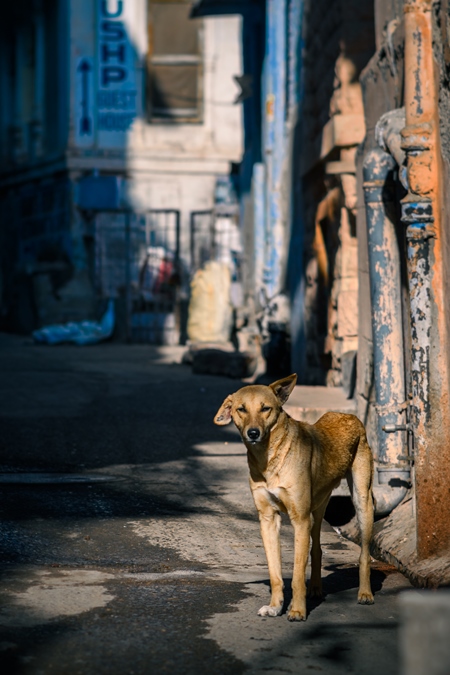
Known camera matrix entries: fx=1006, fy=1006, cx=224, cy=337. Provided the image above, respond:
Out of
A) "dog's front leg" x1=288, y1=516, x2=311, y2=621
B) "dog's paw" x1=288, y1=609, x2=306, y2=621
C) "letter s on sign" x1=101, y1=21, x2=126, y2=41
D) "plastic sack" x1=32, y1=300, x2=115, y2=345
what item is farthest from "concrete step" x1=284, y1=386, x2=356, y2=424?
"letter s on sign" x1=101, y1=21, x2=126, y2=41

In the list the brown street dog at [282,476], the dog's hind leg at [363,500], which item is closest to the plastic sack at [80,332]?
the dog's hind leg at [363,500]

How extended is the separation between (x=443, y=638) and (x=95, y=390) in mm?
8851

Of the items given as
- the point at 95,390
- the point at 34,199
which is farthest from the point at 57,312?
the point at 95,390

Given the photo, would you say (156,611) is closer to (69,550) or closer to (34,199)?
(69,550)

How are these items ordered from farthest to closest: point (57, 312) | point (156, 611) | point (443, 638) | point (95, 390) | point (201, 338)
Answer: point (57, 312)
point (201, 338)
point (95, 390)
point (156, 611)
point (443, 638)

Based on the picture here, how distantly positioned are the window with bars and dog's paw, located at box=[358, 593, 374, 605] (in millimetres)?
16988

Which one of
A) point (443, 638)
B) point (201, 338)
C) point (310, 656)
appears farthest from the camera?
point (201, 338)

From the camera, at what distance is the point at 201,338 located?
17.2 metres

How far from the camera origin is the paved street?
3395 millimetres

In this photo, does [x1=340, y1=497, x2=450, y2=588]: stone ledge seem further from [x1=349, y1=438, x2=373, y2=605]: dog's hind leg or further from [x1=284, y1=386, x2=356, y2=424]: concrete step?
[x1=284, y1=386, x2=356, y2=424]: concrete step

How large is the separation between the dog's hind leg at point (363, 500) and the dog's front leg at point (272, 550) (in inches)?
16.8

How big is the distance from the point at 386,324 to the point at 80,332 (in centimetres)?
1268

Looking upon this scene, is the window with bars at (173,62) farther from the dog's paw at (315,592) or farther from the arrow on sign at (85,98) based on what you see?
the dog's paw at (315,592)

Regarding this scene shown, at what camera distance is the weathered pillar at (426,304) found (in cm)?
465
